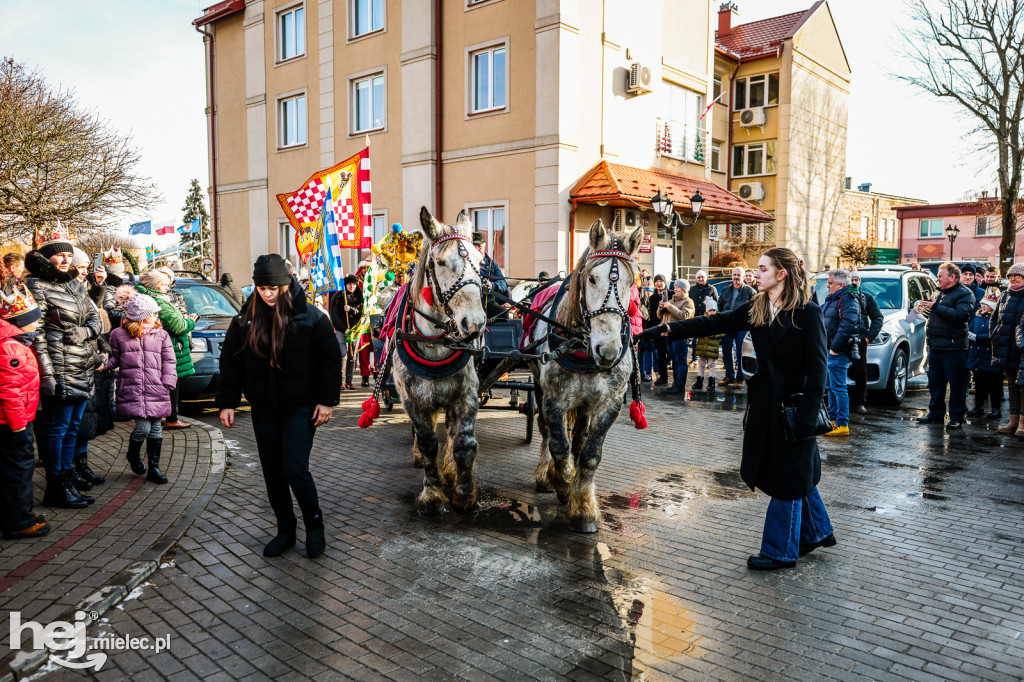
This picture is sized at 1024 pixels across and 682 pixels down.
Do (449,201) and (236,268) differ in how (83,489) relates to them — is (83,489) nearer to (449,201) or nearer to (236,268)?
(449,201)

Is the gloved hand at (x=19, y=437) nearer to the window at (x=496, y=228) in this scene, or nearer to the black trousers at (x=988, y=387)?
the black trousers at (x=988, y=387)

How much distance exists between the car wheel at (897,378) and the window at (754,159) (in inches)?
692

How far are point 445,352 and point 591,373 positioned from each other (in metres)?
1.11

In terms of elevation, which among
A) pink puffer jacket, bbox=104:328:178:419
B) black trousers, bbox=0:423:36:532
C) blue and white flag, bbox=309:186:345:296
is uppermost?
blue and white flag, bbox=309:186:345:296

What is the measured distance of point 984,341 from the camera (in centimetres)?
998

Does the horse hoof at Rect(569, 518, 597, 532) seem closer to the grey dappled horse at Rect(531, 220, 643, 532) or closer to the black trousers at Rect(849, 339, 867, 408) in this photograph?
the grey dappled horse at Rect(531, 220, 643, 532)

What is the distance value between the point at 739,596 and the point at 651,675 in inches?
43.8

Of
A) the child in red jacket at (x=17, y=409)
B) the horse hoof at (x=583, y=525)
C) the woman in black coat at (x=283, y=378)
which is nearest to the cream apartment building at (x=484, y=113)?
the horse hoof at (x=583, y=525)

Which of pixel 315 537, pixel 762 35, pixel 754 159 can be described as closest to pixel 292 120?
pixel 754 159

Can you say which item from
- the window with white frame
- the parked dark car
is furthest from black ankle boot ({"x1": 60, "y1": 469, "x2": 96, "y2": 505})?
the window with white frame

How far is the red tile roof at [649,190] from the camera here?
16833 mm

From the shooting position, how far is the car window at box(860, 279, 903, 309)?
11.8 metres

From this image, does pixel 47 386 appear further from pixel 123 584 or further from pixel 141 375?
pixel 123 584

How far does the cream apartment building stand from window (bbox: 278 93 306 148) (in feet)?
0.22
